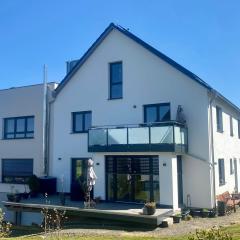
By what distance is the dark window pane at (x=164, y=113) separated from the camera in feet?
68.1

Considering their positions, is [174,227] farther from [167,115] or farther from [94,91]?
[94,91]

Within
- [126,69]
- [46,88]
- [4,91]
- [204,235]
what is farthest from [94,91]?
[204,235]

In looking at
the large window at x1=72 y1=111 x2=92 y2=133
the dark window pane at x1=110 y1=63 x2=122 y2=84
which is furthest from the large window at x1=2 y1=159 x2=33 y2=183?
the dark window pane at x1=110 y1=63 x2=122 y2=84

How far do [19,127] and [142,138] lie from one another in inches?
498

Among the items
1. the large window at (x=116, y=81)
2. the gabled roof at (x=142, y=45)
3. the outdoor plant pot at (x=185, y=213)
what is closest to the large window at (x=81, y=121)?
the large window at (x=116, y=81)

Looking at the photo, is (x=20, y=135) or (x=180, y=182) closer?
(x=180, y=182)

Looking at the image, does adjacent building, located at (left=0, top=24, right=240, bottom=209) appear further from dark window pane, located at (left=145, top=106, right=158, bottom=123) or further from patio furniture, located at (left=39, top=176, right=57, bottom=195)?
patio furniture, located at (left=39, top=176, right=57, bottom=195)

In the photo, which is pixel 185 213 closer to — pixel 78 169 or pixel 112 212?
pixel 112 212

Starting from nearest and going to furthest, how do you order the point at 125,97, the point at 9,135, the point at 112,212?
the point at 112,212 → the point at 125,97 → the point at 9,135

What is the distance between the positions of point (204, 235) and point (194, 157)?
13.1 m

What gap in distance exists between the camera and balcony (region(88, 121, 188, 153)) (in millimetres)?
18719

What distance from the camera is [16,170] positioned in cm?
2762

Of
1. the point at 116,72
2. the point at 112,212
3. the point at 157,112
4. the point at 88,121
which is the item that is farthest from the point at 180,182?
the point at 116,72

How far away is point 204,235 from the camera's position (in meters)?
7.09
